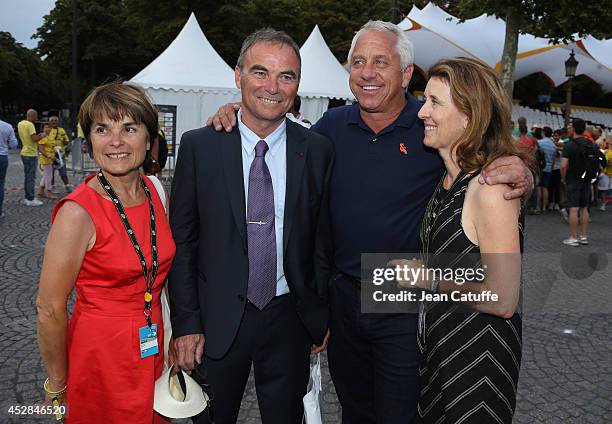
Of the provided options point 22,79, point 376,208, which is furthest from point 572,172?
point 22,79

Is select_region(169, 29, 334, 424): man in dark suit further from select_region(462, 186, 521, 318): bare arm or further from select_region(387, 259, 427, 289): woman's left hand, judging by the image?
select_region(462, 186, 521, 318): bare arm

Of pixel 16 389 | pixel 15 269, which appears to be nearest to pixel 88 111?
pixel 16 389

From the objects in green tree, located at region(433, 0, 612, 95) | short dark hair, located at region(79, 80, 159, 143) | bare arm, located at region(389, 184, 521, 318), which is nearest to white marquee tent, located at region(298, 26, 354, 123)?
green tree, located at region(433, 0, 612, 95)

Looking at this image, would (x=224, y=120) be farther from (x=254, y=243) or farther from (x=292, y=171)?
(x=254, y=243)

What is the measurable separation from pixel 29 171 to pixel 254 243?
1031 cm

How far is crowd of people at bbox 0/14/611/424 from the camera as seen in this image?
209 centimetres

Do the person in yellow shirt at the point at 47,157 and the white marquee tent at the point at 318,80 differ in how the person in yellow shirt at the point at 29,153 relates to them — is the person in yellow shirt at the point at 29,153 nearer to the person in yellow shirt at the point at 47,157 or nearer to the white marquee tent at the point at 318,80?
the person in yellow shirt at the point at 47,157

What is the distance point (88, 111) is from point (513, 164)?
1787 mm

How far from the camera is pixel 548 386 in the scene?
4.29 metres

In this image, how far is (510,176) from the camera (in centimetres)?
195

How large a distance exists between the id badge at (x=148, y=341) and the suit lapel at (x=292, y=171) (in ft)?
2.30

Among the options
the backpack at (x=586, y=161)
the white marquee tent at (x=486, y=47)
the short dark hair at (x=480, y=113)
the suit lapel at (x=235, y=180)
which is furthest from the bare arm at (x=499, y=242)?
the white marquee tent at (x=486, y=47)

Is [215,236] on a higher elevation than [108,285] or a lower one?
higher

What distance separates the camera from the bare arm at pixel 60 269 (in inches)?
79.8
